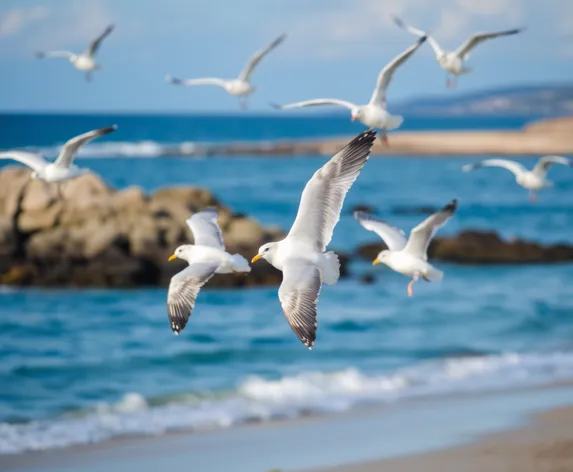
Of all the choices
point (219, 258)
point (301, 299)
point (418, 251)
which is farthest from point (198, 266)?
point (418, 251)

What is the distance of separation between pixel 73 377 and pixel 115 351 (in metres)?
1.75

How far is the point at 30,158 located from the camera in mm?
12641

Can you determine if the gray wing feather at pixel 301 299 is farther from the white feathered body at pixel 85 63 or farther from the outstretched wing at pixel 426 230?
the white feathered body at pixel 85 63

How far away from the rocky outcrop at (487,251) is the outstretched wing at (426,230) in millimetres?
15159

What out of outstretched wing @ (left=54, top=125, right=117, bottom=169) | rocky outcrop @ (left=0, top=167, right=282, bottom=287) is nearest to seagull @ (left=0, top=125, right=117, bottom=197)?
outstretched wing @ (left=54, top=125, right=117, bottom=169)

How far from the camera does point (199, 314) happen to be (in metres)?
20.2

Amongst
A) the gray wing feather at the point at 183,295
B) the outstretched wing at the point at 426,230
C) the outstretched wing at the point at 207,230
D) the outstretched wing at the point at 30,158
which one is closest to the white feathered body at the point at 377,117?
the outstretched wing at the point at 426,230

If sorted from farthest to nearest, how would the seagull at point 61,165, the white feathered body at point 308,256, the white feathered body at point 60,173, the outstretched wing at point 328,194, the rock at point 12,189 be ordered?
the rock at point 12,189 < the white feathered body at point 60,173 < the seagull at point 61,165 < the outstretched wing at point 328,194 < the white feathered body at point 308,256

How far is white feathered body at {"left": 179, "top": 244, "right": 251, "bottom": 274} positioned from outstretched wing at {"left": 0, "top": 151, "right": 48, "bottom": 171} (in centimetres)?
287

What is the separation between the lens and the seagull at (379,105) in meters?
10.6

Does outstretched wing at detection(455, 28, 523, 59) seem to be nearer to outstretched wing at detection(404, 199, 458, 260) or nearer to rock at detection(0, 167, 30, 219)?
outstretched wing at detection(404, 199, 458, 260)

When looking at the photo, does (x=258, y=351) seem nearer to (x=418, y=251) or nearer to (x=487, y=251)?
(x=418, y=251)

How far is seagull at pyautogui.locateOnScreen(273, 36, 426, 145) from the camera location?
1060cm

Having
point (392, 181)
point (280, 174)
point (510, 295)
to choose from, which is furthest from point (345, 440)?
point (280, 174)
